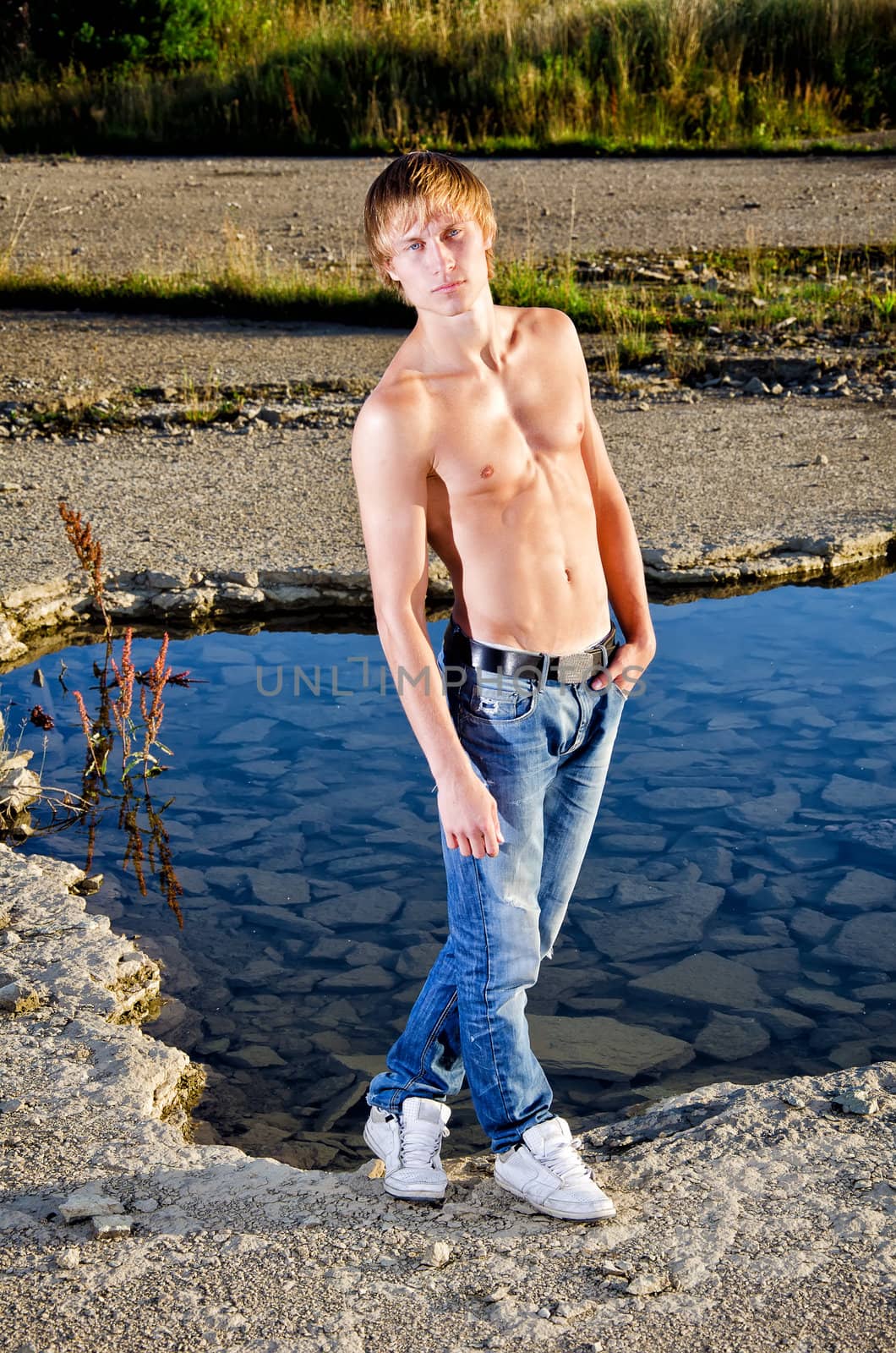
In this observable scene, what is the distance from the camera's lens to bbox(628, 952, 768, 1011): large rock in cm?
362

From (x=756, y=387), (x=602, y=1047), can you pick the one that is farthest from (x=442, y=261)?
(x=756, y=387)

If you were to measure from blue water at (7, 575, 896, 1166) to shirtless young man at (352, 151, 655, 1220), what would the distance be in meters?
0.69

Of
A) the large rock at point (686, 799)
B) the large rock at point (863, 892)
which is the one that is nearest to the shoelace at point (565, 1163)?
the large rock at point (863, 892)

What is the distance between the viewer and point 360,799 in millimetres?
4590

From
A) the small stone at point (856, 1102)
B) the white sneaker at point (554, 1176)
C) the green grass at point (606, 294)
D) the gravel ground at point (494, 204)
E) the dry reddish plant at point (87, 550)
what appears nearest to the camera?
the white sneaker at point (554, 1176)

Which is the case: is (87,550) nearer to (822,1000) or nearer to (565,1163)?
(822,1000)

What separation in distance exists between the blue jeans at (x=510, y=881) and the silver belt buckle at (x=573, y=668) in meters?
0.02

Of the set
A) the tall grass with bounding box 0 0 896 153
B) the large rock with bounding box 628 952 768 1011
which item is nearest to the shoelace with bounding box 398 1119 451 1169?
the large rock with bounding box 628 952 768 1011

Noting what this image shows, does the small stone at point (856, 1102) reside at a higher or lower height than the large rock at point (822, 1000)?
higher

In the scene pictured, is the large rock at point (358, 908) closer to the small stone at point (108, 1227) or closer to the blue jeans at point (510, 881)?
the blue jeans at point (510, 881)

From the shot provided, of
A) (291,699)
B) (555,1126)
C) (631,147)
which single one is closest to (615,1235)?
(555,1126)

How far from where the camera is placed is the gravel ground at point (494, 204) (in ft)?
35.4

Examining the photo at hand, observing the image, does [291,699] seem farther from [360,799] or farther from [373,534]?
[373,534]

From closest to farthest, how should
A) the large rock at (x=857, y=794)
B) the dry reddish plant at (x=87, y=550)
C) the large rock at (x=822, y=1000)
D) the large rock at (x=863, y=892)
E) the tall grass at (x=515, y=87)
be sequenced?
the large rock at (x=822, y=1000) < the large rock at (x=863, y=892) < the large rock at (x=857, y=794) < the dry reddish plant at (x=87, y=550) < the tall grass at (x=515, y=87)
